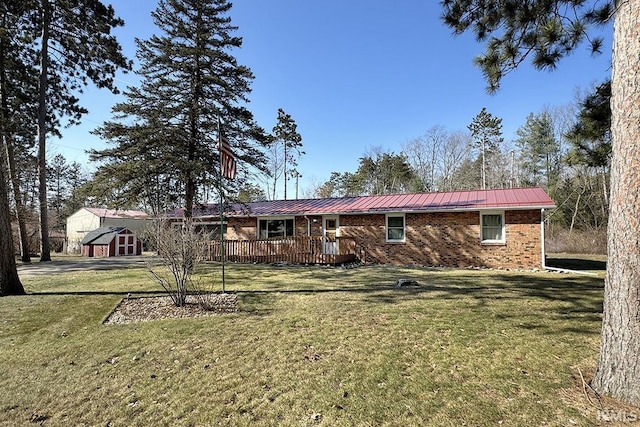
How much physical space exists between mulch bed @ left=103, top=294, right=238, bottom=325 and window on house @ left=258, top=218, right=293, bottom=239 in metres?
9.84

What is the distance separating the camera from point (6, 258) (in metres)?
7.81

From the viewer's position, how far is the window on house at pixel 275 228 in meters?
17.2

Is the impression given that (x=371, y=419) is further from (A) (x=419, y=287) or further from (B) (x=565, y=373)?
(A) (x=419, y=287)

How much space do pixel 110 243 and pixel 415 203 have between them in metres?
20.4

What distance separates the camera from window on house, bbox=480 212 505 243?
12789 mm

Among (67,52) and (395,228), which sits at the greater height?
(67,52)

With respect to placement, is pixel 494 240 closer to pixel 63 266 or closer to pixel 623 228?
pixel 623 228

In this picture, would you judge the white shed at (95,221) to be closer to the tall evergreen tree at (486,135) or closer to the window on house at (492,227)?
the window on house at (492,227)

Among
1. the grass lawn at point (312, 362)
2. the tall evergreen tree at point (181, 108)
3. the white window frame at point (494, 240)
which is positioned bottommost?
the grass lawn at point (312, 362)

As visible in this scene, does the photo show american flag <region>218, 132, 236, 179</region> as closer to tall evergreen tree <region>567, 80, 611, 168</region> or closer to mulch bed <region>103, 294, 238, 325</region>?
mulch bed <region>103, 294, 238, 325</region>

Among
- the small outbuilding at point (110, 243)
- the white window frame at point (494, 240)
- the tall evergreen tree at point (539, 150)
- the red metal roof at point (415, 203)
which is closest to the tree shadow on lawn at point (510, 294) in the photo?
the white window frame at point (494, 240)

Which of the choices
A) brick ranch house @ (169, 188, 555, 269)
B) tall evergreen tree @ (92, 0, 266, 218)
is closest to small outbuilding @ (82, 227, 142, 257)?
tall evergreen tree @ (92, 0, 266, 218)

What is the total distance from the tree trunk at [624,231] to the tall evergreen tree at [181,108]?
1492cm

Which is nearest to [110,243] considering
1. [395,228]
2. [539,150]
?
[395,228]
